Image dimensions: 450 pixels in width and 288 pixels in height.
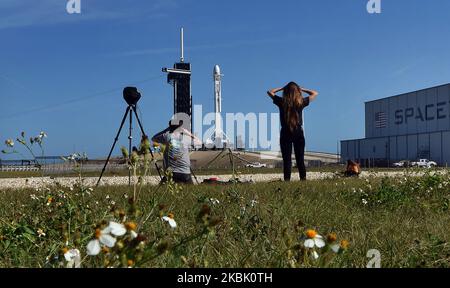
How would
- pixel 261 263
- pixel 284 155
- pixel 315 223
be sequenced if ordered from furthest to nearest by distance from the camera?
pixel 284 155 < pixel 315 223 < pixel 261 263

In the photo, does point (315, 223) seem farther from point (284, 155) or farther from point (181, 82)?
point (181, 82)

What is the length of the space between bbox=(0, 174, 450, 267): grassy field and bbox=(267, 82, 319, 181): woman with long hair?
4.98m

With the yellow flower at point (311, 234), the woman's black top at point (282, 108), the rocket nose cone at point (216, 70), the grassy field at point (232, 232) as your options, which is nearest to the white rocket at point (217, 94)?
the rocket nose cone at point (216, 70)

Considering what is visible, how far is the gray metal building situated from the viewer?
174ft

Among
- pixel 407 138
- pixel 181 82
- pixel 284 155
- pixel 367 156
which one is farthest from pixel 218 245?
pixel 181 82

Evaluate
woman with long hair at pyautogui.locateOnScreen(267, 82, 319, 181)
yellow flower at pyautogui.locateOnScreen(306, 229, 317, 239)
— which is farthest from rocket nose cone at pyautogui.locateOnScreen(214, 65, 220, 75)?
yellow flower at pyautogui.locateOnScreen(306, 229, 317, 239)

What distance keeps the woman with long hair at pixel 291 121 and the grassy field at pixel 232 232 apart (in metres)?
4.98

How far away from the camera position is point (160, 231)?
11.1ft

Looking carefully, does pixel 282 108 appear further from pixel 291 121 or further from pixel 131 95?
pixel 131 95

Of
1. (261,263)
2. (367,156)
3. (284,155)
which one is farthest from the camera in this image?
(367,156)

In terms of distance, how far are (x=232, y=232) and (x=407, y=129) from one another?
59.5 meters

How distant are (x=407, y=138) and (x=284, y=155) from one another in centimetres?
5042

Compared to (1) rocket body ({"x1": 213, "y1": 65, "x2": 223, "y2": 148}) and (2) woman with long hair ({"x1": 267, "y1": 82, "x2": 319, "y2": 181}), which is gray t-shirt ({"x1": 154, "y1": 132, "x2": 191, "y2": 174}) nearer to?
(2) woman with long hair ({"x1": 267, "y1": 82, "x2": 319, "y2": 181})
